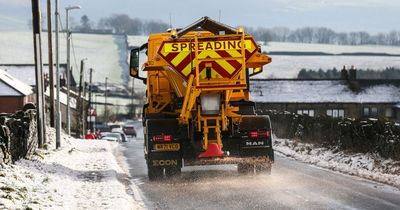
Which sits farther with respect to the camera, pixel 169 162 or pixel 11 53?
pixel 11 53

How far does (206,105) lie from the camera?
14961mm

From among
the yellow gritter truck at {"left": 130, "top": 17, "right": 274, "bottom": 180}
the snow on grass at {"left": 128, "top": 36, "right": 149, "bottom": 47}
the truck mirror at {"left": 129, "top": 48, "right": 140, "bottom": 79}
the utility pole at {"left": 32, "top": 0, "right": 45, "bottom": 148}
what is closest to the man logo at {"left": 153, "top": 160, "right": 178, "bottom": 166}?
the yellow gritter truck at {"left": 130, "top": 17, "right": 274, "bottom": 180}

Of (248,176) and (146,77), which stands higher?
(146,77)

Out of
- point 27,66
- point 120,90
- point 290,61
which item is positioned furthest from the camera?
point 120,90

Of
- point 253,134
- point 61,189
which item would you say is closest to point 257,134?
point 253,134

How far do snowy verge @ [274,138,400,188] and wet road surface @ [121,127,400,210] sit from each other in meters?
0.62

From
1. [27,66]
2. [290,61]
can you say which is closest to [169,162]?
[27,66]

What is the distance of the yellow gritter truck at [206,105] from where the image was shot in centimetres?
1494

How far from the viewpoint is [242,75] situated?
49.4 feet

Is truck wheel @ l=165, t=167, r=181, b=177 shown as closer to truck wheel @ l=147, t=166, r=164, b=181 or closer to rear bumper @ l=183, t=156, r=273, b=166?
truck wheel @ l=147, t=166, r=164, b=181

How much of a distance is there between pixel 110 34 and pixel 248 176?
141 m

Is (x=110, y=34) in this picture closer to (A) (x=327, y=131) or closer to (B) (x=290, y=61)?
(B) (x=290, y=61)

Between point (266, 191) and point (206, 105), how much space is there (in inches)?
95.3

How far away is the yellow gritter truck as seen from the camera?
14.9m
